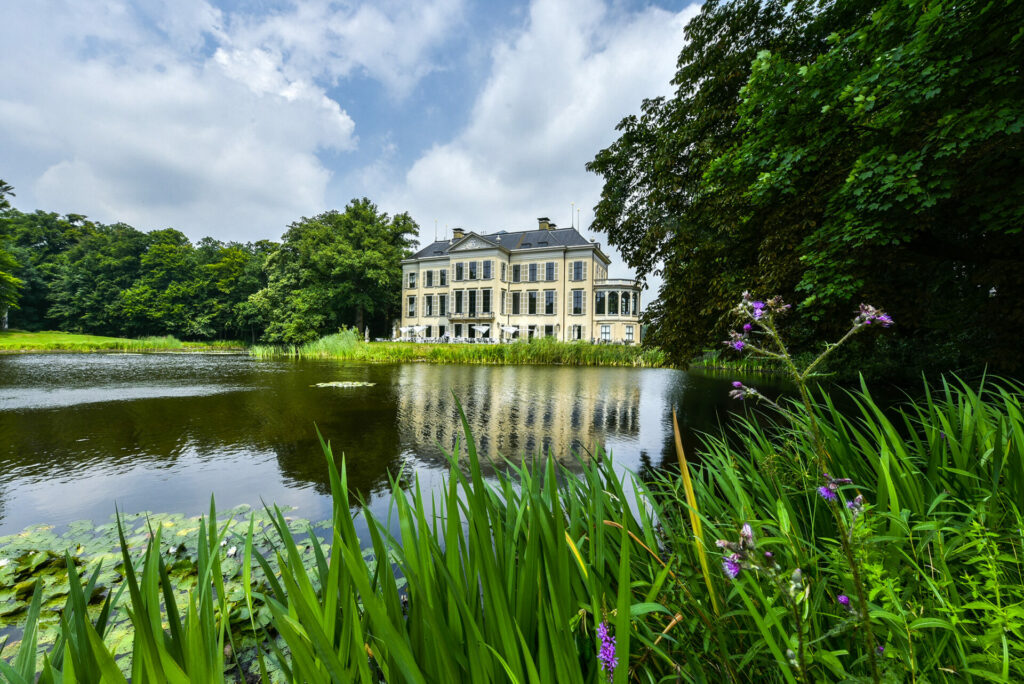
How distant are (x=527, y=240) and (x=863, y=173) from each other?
29603mm

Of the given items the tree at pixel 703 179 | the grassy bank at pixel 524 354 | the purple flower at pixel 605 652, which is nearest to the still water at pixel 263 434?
the purple flower at pixel 605 652

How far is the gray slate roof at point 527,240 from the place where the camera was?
1211 inches

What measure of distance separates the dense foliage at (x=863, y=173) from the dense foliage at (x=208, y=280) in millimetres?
27800

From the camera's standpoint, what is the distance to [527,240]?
32.7m

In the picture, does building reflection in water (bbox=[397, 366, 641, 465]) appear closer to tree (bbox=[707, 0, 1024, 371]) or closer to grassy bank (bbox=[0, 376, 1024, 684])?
grassy bank (bbox=[0, 376, 1024, 684])

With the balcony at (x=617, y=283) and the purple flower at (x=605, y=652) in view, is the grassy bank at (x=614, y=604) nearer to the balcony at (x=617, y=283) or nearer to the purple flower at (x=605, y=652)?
the purple flower at (x=605, y=652)

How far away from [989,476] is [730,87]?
7.84 meters

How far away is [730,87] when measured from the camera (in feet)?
23.6

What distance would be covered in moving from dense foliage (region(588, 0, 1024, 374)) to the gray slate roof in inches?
906

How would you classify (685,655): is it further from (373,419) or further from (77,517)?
(373,419)

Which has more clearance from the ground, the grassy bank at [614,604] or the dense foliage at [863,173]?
the dense foliage at [863,173]

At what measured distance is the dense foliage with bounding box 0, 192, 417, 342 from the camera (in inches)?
1225

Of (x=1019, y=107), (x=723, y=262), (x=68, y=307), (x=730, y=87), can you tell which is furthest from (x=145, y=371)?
(x=68, y=307)

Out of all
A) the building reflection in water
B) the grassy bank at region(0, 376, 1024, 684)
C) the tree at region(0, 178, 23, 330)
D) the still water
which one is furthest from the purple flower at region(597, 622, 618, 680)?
the tree at region(0, 178, 23, 330)
